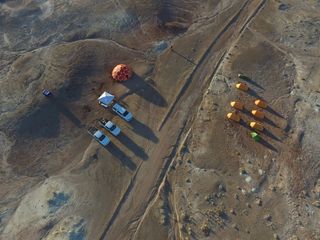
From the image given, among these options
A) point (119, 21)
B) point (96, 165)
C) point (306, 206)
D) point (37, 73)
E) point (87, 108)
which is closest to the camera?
point (306, 206)

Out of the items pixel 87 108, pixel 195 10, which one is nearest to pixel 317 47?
pixel 195 10

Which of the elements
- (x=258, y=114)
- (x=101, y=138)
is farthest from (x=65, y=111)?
(x=258, y=114)

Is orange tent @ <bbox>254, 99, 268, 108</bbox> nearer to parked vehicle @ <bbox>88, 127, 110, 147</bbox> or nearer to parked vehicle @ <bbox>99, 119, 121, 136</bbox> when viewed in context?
parked vehicle @ <bbox>99, 119, 121, 136</bbox>

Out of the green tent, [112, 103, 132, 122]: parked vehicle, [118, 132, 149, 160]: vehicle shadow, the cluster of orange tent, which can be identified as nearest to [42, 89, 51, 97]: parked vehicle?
[112, 103, 132, 122]: parked vehicle

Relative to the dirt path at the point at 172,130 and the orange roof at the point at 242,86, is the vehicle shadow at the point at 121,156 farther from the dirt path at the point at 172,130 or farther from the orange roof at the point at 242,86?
the orange roof at the point at 242,86

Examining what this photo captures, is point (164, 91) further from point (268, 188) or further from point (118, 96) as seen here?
point (268, 188)

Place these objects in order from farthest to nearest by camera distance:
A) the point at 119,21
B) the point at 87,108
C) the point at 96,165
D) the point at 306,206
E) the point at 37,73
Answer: the point at 119,21
the point at 37,73
the point at 87,108
the point at 96,165
the point at 306,206

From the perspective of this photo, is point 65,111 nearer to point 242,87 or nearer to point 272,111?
point 242,87
